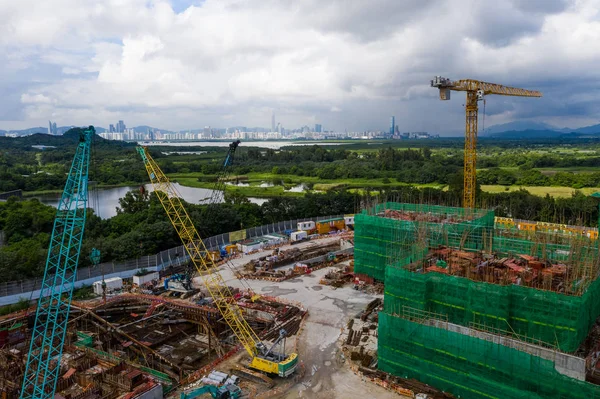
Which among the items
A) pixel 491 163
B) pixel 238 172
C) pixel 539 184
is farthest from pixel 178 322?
pixel 491 163

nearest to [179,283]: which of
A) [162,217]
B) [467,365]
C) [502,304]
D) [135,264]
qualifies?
[135,264]

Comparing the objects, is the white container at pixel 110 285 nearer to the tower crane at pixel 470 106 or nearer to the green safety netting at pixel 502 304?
the green safety netting at pixel 502 304

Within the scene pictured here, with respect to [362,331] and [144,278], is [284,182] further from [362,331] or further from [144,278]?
[362,331]

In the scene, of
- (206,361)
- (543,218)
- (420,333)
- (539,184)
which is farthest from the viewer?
(539,184)

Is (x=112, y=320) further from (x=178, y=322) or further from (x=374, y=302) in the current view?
(x=374, y=302)

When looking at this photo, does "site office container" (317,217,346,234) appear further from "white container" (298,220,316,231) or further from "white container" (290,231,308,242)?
"white container" (290,231,308,242)
